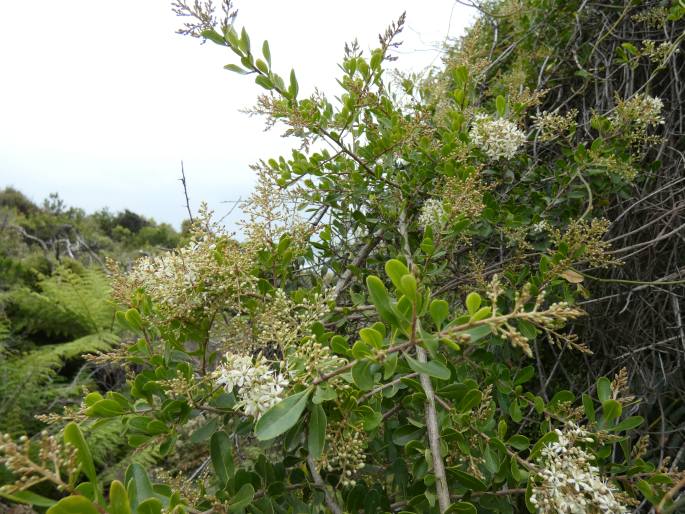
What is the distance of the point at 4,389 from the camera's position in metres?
4.27

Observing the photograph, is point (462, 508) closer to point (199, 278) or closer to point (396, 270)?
point (396, 270)

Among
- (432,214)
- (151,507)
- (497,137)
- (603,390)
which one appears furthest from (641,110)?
(151,507)

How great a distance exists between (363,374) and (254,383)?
202 mm

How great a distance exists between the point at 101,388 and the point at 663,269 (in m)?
5.73

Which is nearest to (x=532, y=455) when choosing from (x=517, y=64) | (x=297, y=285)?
(x=297, y=285)

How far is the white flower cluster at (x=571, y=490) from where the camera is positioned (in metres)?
0.73

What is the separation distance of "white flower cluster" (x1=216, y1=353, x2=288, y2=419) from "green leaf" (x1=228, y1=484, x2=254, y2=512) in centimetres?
16

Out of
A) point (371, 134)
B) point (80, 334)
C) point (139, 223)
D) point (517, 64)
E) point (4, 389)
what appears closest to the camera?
point (371, 134)

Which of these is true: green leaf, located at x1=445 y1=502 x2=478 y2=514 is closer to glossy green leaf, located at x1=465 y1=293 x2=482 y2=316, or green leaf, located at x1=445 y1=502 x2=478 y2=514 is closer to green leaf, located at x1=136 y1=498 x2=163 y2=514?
glossy green leaf, located at x1=465 y1=293 x2=482 y2=316

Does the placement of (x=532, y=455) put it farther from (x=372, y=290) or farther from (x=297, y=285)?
(x=297, y=285)

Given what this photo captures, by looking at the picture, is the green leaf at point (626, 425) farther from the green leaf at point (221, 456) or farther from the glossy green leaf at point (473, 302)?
the green leaf at point (221, 456)

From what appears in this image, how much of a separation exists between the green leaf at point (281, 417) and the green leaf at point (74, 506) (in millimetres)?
210

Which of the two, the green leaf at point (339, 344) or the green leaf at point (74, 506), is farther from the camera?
the green leaf at point (339, 344)

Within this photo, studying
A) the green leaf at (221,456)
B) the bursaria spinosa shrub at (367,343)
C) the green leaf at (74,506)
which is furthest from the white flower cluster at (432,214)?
the green leaf at (74,506)
